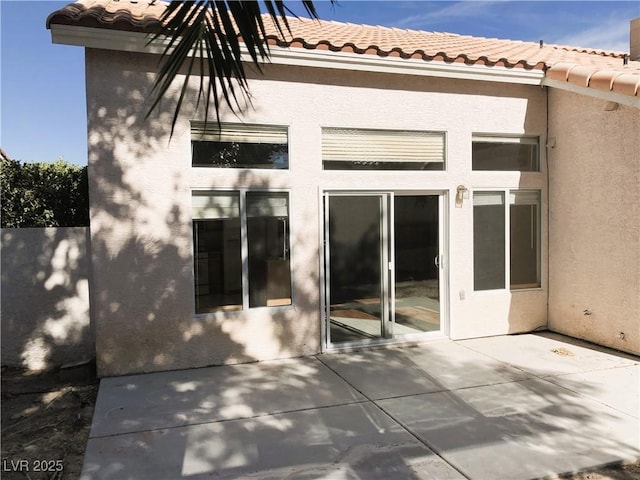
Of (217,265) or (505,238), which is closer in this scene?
(217,265)

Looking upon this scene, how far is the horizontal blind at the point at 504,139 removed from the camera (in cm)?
816

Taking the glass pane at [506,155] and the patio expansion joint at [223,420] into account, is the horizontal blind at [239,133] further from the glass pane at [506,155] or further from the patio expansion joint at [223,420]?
the patio expansion joint at [223,420]

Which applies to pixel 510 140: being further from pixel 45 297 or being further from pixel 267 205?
pixel 45 297

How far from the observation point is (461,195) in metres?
7.98

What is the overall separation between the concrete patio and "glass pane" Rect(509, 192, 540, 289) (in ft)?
5.19

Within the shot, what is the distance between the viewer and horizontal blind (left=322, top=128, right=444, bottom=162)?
738cm

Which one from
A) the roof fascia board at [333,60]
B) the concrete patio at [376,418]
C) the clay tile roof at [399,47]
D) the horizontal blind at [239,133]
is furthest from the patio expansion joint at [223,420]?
the roof fascia board at [333,60]

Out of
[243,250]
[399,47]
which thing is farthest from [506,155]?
[243,250]

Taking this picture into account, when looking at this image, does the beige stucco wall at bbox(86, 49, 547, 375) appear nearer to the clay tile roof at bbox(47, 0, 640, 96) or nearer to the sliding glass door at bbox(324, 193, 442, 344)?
the sliding glass door at bbox(324, 193, 442, 344)

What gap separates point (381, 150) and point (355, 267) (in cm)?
190

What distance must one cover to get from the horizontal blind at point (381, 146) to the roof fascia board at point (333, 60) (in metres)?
0.94

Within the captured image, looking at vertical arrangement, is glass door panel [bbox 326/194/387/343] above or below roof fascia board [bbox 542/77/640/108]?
below

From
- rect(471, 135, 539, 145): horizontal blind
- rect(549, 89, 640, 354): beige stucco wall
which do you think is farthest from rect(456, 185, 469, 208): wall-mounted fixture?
rect(549, 89, 640, 354): beige stucco wall

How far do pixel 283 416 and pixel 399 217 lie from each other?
3.88 meters
